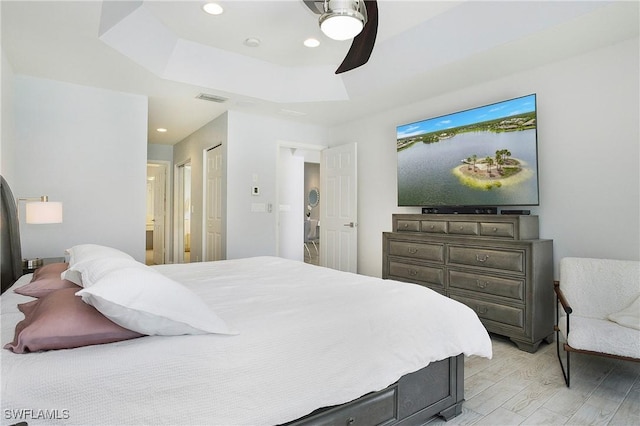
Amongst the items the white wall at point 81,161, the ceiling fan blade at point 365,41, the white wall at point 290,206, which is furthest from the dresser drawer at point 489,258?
the white wall at point 290,206

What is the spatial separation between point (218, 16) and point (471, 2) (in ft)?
6.95

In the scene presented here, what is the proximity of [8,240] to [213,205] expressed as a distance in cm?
288

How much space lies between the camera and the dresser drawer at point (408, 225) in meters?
3.83

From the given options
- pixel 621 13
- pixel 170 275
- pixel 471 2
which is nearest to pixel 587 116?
pixel 621 13

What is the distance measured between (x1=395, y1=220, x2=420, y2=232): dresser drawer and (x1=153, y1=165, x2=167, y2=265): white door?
5.23 meters

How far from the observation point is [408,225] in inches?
154

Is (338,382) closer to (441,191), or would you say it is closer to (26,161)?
(441,191)

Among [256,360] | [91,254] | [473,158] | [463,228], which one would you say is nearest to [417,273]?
[463,228]

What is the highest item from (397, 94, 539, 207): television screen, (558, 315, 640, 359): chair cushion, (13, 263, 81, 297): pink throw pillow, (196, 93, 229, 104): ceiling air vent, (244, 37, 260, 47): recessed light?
(244, 37, 260, 47): recessed light

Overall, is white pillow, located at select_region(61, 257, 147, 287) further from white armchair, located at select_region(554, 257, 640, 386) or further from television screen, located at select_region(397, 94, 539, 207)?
television screen, located at select_region(397, 94, 539, 207)

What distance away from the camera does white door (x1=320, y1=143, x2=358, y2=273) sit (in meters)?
5.10

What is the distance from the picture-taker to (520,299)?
294cm

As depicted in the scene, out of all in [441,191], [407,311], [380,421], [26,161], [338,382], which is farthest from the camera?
[441,191]

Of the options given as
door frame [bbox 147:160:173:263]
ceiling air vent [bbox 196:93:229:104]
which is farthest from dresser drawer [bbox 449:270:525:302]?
door frame [bbox 147:160:173:263]
